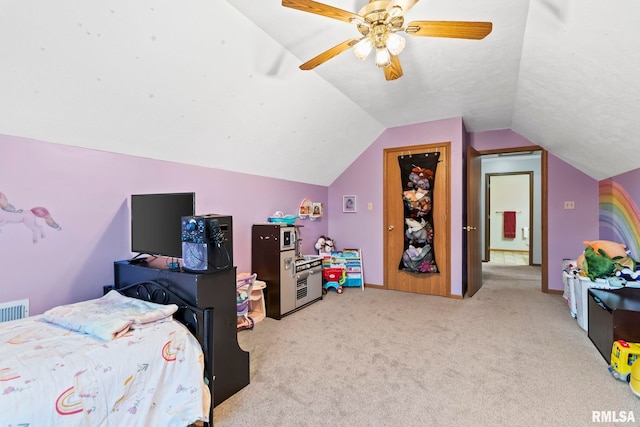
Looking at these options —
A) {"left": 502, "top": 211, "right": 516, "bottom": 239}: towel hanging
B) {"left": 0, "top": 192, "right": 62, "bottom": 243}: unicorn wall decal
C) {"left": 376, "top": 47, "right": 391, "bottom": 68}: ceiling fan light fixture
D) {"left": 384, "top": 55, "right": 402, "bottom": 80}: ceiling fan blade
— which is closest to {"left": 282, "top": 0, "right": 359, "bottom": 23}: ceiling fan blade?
{"left": 376, "top": 47, "right": 391, "bottom": 68}: ceiling fan light fixture

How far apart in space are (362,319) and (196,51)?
2872 mm

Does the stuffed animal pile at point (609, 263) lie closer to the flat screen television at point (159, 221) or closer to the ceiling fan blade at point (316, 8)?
the ceiling fan blade at point (316, 8)

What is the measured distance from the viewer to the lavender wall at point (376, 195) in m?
4.04

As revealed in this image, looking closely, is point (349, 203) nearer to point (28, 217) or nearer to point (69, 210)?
point (69, 210)

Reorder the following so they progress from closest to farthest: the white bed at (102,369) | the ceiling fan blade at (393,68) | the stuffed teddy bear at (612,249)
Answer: the white bed at (102,369) < the ceiling fan blade at (393,68) < the stuffed teddy bear at (612,249)

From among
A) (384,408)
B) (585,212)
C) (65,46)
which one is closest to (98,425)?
(384,408)

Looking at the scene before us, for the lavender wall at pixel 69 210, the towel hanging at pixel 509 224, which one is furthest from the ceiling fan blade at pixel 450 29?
the towel hanging at pixel 509 224

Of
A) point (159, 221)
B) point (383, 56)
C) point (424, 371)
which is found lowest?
point (424, 371)

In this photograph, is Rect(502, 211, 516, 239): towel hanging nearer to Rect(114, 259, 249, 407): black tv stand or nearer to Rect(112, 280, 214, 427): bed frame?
Rect(114, 259, 249, 407): black tv stand

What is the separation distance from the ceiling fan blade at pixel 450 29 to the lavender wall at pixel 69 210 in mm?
2190

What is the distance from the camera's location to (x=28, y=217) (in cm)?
183

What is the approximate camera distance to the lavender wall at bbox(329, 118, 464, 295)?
404 centimetres

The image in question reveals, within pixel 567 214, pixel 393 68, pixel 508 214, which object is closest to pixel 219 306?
pixel 393 68

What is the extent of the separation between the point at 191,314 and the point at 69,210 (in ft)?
3.82
